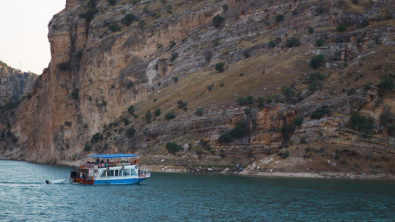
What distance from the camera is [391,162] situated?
62.6 m

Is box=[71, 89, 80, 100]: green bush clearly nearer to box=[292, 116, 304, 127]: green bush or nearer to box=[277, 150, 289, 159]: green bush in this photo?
box=[292, 116, 304, 127]: green bush

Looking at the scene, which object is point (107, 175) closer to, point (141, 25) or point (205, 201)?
point (205, 201)

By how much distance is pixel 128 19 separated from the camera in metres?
119

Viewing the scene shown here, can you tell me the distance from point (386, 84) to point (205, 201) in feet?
122

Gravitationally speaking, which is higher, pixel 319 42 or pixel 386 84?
pixel 319 42

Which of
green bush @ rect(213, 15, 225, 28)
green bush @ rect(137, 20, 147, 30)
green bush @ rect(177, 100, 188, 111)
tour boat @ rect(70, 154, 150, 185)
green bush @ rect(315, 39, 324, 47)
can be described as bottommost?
tour boat @ rect(70, 154, 150, 185)

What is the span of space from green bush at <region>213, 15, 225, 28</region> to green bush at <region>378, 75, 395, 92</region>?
42660 millimetres

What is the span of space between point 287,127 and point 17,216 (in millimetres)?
45597

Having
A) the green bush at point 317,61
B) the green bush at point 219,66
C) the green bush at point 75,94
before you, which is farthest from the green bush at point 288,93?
the green bush at point 75,94

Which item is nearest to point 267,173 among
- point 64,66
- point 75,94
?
point 75,94

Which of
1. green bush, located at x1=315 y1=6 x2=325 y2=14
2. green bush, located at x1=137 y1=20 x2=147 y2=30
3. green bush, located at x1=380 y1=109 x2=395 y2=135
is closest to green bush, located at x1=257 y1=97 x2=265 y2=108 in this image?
green bush, located at x1=380 y1=109 x2=395 y2=135

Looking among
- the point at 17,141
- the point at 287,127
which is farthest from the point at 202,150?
the point at 17,141

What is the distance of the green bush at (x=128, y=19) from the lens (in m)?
119

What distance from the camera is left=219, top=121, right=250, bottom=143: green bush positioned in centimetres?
7494
